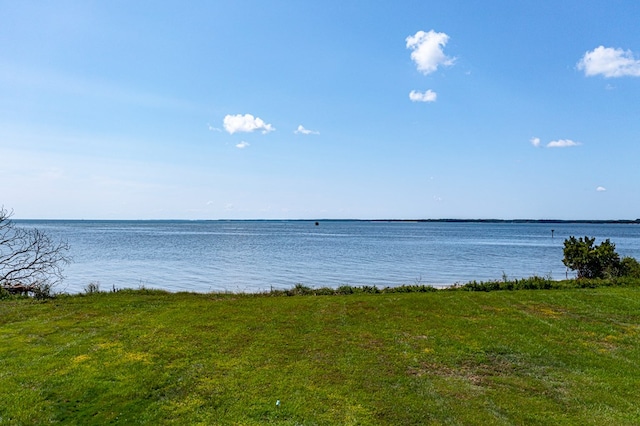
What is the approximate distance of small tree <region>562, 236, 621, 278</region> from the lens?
1002 inches

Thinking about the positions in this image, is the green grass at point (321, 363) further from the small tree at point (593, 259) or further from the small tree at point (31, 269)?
the small tree at point (593, 259)

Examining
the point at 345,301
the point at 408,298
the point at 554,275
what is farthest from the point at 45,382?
the point at 554,275

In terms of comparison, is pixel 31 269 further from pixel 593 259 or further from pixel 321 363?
pixel 593 259

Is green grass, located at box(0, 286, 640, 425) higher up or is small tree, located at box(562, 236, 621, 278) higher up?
small tree, located at box(562, 236, 621, 278)

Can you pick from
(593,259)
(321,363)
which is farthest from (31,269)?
(593,259)

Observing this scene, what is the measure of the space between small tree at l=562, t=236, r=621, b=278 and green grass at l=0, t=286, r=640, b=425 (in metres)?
10.3

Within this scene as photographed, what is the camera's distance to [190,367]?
31.7ft

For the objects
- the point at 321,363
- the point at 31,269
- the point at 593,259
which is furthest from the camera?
the point at 31,269

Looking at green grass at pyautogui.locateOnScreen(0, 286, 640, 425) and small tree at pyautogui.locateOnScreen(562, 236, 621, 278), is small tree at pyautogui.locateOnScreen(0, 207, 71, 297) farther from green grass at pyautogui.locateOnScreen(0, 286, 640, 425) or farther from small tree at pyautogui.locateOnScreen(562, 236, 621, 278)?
small tree at pyautogui.locateOnScreen(562, 236, 621, 278)

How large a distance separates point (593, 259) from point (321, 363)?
76.6ft

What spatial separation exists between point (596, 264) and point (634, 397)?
21.0 metres

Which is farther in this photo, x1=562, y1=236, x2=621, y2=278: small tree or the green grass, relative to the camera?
x1=562, y1=236, x2=621, y2=278: small tree

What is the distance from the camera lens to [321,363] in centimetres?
994

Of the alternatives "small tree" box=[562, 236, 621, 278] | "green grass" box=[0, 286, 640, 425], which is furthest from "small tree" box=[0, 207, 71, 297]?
"small tree" box=[562, 236, 621, 278]
